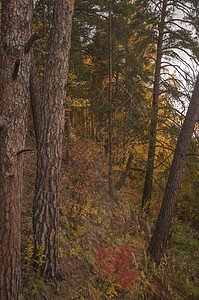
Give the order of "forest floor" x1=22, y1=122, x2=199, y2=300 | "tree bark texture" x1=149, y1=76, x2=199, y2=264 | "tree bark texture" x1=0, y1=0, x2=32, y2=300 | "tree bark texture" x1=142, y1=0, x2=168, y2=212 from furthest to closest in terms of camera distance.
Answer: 1. "tree bark texture" x1=142, y1=0, x2=168, y2=212
2. "tree bark texture" x1=149, y1=76, x2=199, y2=264
3. "forest floor" x1=22, y1=122, x2=199, y2=300
4. "tree bark texture" x1=0, y1=0, x2=32, y2=300

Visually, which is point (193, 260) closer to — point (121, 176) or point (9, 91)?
point (121, 176)

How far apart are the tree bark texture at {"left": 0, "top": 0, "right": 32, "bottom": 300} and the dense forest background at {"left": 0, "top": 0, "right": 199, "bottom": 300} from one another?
0.58ft

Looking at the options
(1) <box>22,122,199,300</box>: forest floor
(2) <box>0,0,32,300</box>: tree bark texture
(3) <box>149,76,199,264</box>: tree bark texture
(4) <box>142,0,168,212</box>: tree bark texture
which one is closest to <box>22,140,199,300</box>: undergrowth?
(1) <box>22,122,199,300</box>: forest floor

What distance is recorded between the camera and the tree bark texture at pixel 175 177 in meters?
5.60

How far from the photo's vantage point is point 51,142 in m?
3.49

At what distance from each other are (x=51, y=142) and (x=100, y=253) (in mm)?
2964

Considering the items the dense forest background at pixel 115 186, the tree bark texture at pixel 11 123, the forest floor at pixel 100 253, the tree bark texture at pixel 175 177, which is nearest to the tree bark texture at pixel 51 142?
the dense forest background at pixel 115 186

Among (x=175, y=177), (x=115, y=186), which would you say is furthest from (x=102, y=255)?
(x=115, y=186)

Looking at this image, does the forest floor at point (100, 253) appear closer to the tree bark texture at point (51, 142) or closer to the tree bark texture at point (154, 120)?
the tree bark texture at point (51, 142)

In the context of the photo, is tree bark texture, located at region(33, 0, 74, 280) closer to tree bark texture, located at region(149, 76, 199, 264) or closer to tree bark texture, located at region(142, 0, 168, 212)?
tree bark texture, located at region(149, 76, 199, 264)

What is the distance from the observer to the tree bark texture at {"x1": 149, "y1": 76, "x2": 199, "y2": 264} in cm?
560

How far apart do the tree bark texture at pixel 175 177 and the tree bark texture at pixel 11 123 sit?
4.52 metres

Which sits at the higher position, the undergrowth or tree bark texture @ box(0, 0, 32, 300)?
tree bark texture @ box(0, 0, 32, 300)

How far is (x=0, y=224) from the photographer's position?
273cm
